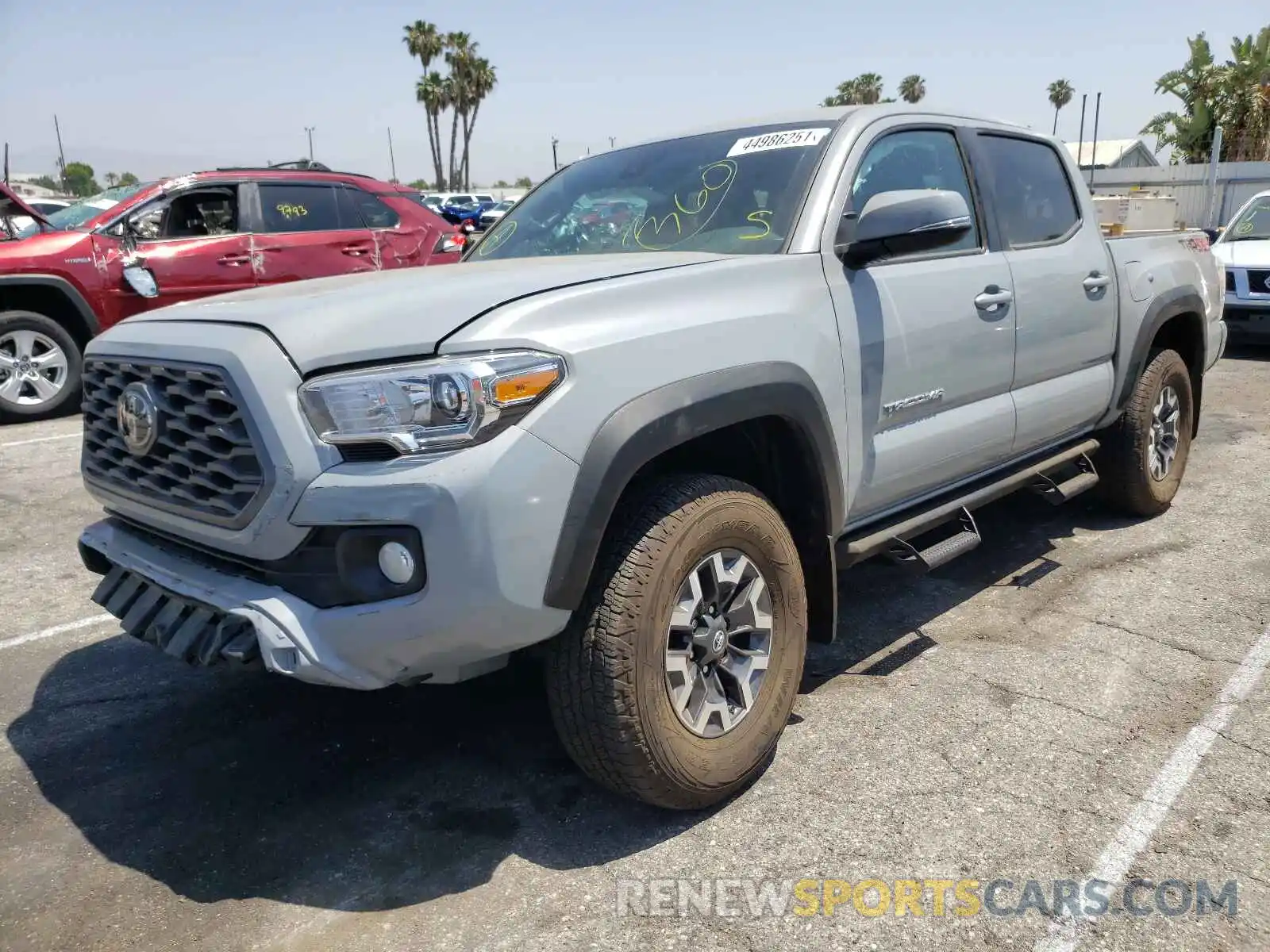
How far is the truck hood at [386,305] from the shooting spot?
230cm

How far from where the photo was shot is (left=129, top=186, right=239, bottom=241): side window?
817 centimetres

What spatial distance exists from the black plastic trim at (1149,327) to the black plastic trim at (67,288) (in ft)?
23.4

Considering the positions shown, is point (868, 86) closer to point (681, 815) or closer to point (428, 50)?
point (428, 50)

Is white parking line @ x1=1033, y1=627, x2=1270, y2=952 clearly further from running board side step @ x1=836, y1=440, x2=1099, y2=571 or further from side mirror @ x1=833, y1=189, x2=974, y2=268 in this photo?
side mirror @ x1=833, y1=189, x2=974, y2=268

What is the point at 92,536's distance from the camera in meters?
2.97

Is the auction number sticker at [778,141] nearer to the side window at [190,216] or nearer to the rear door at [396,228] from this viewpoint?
the rear door at [396,228]

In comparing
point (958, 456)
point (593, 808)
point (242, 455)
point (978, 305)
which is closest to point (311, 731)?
point (593, 808)

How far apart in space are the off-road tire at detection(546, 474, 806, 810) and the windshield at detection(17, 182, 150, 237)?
7.40 metres

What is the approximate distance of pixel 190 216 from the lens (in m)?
8.36

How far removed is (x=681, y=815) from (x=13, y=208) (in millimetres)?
7862

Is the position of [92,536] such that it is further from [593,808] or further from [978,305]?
[978,305]

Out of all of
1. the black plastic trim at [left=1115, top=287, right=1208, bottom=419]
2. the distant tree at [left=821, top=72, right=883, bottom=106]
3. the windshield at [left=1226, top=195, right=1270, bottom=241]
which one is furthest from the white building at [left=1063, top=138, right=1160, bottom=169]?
the black plastic trim at [left=1115, top=287, right=1208, bottom=419]

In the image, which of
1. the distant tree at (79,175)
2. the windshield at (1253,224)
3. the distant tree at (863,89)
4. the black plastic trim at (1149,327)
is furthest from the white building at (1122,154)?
the distant tree at (79,175)

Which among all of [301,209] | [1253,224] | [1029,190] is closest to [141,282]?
[301,209]
